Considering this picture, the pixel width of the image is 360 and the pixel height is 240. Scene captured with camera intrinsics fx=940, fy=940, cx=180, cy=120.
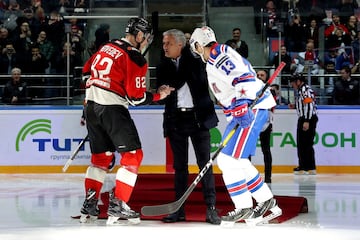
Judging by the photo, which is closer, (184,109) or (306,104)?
(184,109)

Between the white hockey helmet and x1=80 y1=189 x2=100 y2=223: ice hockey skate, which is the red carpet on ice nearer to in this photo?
x1=80 y1=189 x2=100 y2=223: ice hockey skate

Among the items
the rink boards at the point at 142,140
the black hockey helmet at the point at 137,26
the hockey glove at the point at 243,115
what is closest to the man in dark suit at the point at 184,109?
the black hockey helmet at the point at 137,26

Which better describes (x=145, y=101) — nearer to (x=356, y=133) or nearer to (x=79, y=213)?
(x=79, y=213)

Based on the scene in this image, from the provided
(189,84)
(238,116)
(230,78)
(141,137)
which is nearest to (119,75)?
(189,84)

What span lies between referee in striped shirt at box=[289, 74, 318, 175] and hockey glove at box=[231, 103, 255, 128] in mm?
5132

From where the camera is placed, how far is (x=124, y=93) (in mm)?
6484

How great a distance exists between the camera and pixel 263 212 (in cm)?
643

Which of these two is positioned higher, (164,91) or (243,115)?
(164,91)

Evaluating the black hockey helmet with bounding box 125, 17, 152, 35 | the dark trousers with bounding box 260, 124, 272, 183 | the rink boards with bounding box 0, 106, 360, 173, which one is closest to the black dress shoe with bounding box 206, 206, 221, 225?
the black hockey helmet with bounding box 125, 17, 152, 35

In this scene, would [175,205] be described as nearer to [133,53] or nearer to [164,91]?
[164,91]

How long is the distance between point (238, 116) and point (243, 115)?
0.04 m

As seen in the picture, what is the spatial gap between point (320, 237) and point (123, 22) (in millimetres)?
7818

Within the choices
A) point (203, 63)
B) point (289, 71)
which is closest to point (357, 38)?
point (289, 71)

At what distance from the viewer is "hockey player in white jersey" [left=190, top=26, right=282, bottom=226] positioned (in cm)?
625
